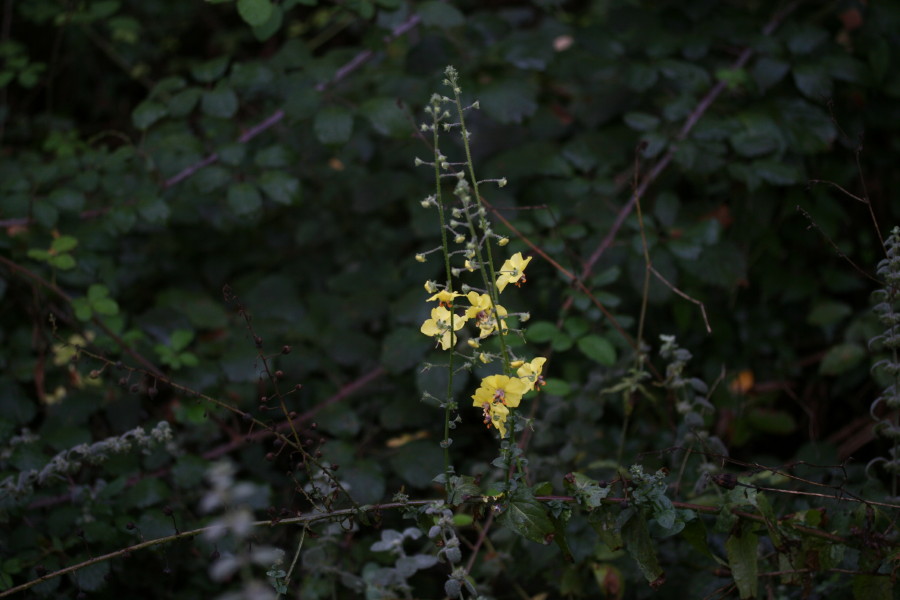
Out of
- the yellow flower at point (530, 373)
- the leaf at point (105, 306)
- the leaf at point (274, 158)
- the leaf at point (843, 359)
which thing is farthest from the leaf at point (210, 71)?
the leaf at point (843, 359)

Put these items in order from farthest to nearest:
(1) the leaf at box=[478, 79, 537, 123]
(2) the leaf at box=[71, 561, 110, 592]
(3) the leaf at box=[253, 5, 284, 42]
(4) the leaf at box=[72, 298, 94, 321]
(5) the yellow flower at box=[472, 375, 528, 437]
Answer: (1) the leaf at box=[478, 79, 537, 123]
(3) the leaf at box=[253, 5, 284, 42]
(4) the leaf at box=[72, 298, 94, 321]
(2) the leaf at box=[71, 561, 110, 592]
(5) the yellow flower at box=[472, 375, 528, 437]

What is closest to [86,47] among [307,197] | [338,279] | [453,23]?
[307,197]

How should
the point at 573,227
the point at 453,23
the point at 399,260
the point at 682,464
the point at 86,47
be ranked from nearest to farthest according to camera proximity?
the point at 682,464 → the point at 573,227 → the point at 453,23 → the point at 399,260 → the point at 86,47

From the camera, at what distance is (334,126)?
7.34 feet

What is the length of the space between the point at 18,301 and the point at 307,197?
45.2 inches

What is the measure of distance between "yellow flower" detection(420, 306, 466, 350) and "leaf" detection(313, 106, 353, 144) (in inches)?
39.5

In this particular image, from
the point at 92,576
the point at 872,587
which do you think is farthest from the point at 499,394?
the point at 92,576

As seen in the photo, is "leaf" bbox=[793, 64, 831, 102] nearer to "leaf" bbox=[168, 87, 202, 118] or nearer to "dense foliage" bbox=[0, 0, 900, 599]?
"dense foliage" bbox=[0, 0, 900, 599]

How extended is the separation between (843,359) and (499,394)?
1.47 meters

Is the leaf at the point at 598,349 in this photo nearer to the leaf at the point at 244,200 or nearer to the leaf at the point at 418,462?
the leaf at the point at 418,462

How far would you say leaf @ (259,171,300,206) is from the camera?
7.53ft

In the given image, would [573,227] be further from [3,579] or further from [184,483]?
[3,579]

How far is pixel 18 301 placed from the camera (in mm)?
2453

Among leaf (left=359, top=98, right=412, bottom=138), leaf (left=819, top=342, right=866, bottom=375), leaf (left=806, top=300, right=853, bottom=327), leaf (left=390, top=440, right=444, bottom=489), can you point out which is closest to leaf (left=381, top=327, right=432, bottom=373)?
leaf (left=390, top=440, right=444, bottom=489)
